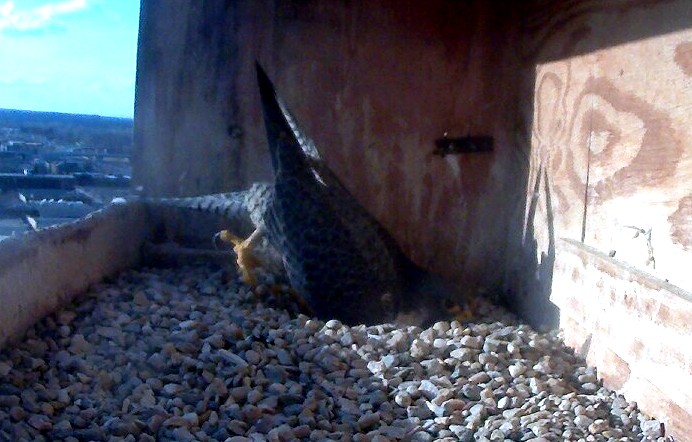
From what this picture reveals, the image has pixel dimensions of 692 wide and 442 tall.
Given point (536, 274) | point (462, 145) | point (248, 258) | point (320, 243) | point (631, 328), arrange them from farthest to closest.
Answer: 1. point (462, 145)
2. point (248, 258)
3. point (536, 274)
4. point (320, 243)
5. point (631, 328)

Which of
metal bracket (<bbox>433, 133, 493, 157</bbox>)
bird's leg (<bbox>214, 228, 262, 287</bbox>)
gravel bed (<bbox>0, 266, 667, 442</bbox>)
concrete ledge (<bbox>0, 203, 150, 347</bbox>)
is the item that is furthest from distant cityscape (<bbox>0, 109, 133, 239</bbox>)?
metal bracket (<bbox>433, 133, 493, 157</bbox>)

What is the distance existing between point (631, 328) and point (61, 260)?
5.36ft

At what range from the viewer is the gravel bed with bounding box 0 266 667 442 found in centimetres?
167

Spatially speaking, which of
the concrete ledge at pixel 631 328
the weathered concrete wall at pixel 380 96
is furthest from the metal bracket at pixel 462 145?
the concrete ledge at pixel 631 328

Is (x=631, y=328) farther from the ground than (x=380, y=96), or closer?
closer

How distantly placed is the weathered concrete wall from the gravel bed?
2.47ft

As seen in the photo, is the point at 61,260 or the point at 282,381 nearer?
the point at 282,381

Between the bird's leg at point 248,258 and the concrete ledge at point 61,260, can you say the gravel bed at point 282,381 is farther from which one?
the bird's leg at point 248,258

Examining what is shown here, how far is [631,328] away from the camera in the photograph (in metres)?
1.90

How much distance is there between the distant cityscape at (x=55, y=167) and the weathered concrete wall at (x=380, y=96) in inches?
14.4

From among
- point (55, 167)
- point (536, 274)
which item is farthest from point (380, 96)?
point (55, 167)

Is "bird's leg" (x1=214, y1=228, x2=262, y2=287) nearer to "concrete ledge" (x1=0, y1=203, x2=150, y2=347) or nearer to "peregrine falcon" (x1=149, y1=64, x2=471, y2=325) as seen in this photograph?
"peregrine falcon" (x1=149, y1=64, x2=471, y2=325)

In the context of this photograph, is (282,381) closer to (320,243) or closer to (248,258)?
(320,243)

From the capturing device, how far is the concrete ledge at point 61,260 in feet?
6.41
